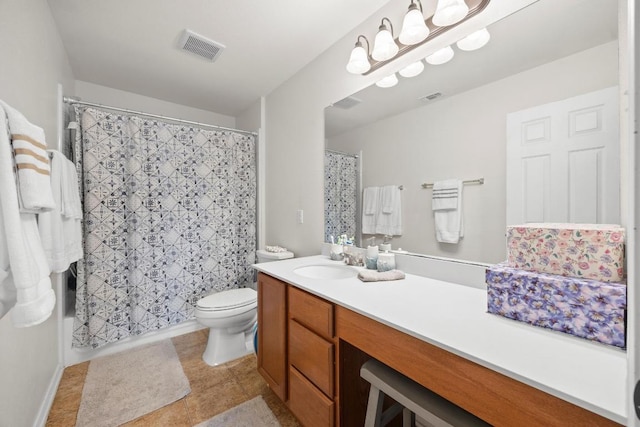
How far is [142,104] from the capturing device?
2656mm

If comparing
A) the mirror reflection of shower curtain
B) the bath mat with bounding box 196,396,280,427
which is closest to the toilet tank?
the mirror reflection of shower curtain

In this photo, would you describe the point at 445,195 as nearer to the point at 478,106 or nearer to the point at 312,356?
the point at 478,106

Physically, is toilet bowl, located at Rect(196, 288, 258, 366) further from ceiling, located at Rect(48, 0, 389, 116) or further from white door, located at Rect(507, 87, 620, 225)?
ceiling, located at Rect(48, 0, 389, 116)

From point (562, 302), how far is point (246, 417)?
1.54 metres

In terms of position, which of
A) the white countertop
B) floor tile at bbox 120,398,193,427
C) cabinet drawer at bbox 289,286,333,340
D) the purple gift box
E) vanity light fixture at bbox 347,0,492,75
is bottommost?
floor tile at bbox 120,398,193,427

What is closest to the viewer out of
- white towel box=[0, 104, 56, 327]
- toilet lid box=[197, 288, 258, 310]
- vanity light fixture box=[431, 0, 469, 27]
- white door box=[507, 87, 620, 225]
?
white towel box=[0, 104, 56, 327]

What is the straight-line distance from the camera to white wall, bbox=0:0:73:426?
40.1 inches

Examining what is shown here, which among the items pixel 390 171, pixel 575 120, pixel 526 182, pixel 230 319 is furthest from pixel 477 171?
pixel 230 319

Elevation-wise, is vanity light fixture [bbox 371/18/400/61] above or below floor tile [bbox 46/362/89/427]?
above

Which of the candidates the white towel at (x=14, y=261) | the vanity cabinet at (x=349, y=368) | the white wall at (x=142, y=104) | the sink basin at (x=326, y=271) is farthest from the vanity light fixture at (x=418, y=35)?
the white wall at (x=142, y=104)

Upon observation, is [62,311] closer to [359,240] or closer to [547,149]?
[359,240]

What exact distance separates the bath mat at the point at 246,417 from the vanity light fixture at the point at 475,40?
207 cm

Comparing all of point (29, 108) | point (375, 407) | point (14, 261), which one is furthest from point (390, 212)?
point (29, 108)

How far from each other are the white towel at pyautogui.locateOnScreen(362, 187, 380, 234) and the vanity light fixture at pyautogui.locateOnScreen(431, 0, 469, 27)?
0.86 metres
